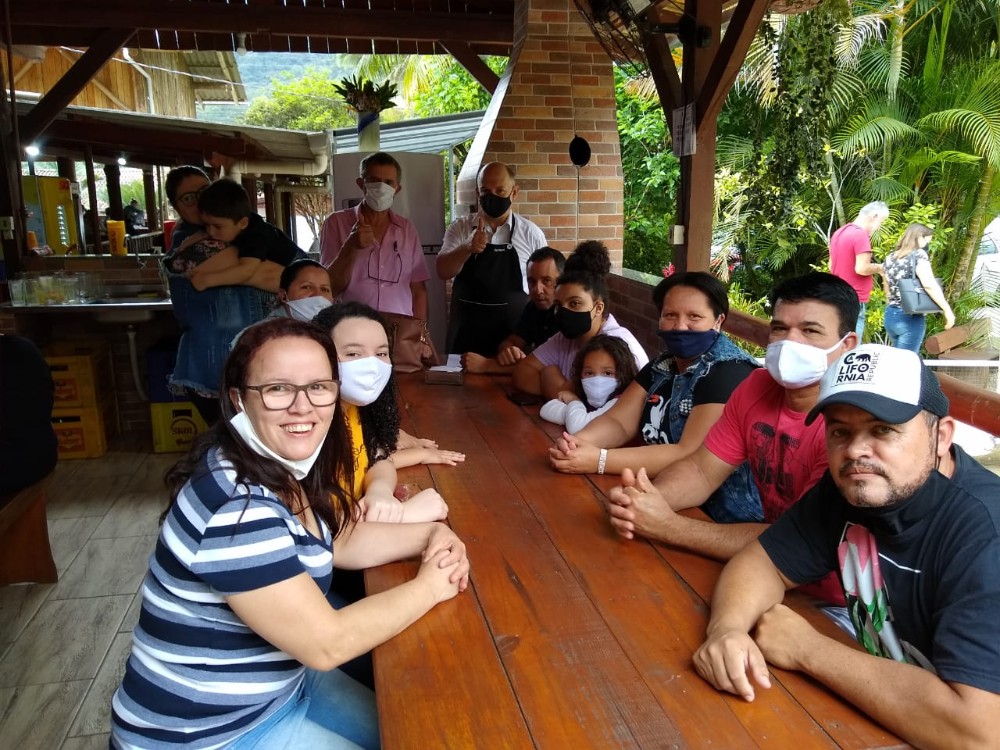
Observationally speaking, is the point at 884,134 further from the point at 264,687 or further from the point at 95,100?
the point at 95,100

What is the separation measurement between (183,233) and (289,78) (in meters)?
31.1

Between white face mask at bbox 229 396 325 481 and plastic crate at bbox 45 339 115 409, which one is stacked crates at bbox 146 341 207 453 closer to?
plastic crate at bbox 45 339 115 409

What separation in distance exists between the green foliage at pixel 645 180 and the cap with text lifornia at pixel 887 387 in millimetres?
10749

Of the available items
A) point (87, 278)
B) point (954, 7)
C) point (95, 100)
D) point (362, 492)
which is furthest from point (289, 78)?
point (362, 492)

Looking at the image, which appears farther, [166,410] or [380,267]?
[166,410]

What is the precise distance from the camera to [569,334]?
2980 millimetres

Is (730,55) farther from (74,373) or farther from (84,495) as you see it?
(74,373)

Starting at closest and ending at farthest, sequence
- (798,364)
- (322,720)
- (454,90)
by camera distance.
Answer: (322,720), (798,364), (454,90)

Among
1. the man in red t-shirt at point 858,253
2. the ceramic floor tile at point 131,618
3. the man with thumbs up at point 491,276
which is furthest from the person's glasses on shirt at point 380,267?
the man in red t-shirt at point 858,253

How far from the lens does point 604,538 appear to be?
69.6 inches

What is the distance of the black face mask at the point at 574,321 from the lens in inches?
115

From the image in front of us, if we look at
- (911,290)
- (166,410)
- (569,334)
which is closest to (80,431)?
(166,410)

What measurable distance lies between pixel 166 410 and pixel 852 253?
479 cm

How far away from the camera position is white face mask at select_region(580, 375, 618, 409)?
2732mm
